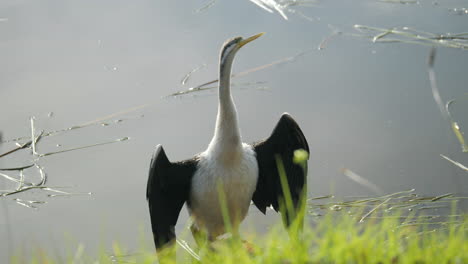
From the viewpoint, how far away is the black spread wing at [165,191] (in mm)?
3107

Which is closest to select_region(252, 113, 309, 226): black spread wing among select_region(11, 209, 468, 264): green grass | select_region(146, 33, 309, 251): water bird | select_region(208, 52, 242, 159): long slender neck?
select_region(146, 33, 309, 251): water bird

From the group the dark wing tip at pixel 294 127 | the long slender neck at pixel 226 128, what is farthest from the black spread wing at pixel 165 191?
the dark wing tip at pixel 294 127

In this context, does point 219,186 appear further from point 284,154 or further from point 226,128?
point 284,154

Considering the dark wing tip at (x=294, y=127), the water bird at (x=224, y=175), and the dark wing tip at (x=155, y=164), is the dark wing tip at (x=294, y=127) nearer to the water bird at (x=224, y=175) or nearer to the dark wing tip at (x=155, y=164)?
the water bird at (x=224, y=175)

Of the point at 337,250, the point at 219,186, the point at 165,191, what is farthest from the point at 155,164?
the point at 337,250

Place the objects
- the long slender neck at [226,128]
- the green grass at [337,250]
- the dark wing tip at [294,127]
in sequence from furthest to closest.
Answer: the dark wing tip at [294,127], the long slender neck at [226,128], the green grass at [337,250]

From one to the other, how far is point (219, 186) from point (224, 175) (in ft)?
0.23

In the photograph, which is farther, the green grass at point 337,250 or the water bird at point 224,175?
the water bird at point 224,175

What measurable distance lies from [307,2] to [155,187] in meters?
1.62

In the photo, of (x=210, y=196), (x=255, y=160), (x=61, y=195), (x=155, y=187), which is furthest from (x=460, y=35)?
(x=61, y=195)

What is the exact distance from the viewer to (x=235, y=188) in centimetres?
311

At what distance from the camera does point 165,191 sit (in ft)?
10.6

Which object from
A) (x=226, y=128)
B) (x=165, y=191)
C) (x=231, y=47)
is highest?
(x=231, y=47)

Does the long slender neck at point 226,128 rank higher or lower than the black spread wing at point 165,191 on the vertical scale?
higher
